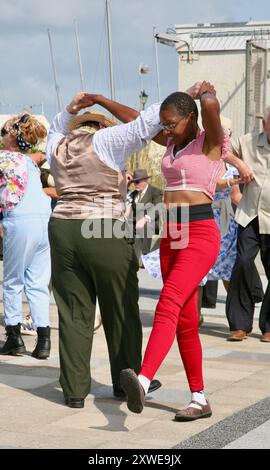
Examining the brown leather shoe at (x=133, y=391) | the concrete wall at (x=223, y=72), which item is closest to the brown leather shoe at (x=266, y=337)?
the brown leather shoe at (x=133, y=391)

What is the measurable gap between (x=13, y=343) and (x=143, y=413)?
2.36 m

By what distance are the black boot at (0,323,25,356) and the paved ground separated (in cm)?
10

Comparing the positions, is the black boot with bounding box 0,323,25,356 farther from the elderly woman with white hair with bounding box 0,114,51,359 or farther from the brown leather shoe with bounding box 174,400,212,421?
the brown leather shoe with bounding box 174,400,212,421

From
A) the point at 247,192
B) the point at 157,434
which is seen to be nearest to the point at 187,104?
the point at 157,434

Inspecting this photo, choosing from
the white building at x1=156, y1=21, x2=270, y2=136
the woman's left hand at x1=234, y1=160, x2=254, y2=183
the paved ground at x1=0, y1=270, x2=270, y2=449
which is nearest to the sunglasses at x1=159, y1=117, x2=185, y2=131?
the paved ground at x1=0, y1=270, x2=270, y2=449

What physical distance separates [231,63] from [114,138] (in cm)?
2499

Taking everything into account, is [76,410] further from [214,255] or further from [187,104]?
[187,104]

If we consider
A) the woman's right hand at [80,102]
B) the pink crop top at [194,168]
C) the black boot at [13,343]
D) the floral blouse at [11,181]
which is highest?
the woman's right hand at [80,102]

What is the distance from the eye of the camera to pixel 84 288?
6.34 metres

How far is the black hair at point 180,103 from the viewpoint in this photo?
582 centimetres

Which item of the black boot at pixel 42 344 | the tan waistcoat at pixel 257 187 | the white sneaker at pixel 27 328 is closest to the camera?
the black boot at pixel 42 344

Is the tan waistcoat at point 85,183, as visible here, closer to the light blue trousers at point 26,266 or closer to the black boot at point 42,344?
the light blue trousers at point 26,266

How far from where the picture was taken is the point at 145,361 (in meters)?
5.60

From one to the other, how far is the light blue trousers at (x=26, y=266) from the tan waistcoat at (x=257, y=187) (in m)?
1.91
